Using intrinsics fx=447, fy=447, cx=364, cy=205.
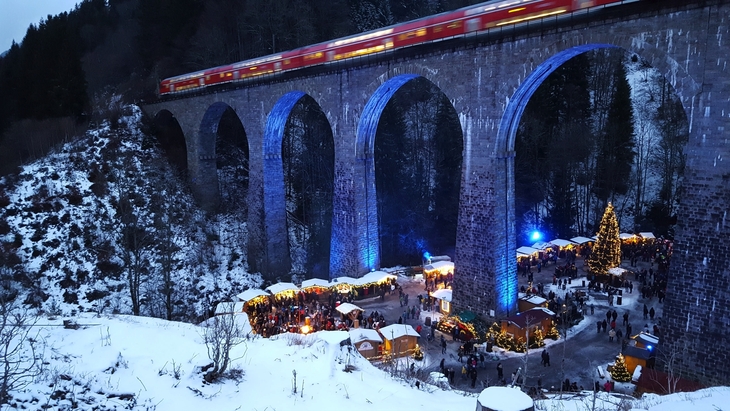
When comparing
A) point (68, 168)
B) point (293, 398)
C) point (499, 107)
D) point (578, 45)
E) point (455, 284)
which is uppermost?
point (578, 45)

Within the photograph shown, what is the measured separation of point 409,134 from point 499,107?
23.0 m

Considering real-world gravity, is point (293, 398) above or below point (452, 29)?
below

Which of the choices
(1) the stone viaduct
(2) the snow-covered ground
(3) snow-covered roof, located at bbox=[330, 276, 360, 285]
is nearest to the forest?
(1) the stone viaduct

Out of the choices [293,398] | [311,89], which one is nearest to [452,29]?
[311,89]

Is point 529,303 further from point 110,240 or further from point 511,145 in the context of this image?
point 110,240

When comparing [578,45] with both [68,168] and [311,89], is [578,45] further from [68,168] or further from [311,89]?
[68,168]

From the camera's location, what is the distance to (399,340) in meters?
16.5

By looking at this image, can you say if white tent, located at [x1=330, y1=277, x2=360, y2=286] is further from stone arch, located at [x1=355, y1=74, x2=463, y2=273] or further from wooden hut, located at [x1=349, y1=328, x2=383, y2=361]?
wooden hut, located at [x1=349, y1=328, x2=383, y2=361]

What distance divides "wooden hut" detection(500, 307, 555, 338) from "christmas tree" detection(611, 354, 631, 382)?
3.05 meters

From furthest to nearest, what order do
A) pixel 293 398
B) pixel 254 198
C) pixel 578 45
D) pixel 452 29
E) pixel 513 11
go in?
1. pixel 254 198
2. pixel 452 29
3. pixel 513 11
4. pixel 578 45
5. pixel 293 398

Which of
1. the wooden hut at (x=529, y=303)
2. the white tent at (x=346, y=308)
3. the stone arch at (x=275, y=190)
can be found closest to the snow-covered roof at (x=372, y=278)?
the white tent at (x=346, y=308)

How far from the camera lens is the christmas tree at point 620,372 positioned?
1430 cm

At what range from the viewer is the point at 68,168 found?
29.9m

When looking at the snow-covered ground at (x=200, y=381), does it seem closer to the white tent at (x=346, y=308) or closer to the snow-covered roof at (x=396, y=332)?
the snow-covered roof at (x=396, y=332)
